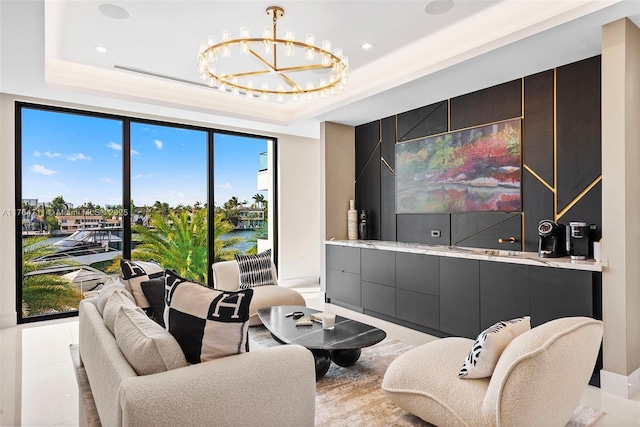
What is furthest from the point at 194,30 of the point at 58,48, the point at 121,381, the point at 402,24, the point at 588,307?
the point at 588,307

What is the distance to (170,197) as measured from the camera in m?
5.68

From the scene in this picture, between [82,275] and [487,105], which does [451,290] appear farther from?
[82,275]

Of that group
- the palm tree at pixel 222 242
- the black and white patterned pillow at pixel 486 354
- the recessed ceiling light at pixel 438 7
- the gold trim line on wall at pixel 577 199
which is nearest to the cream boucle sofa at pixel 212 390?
the black and white patterned pillow at pixel 486 354

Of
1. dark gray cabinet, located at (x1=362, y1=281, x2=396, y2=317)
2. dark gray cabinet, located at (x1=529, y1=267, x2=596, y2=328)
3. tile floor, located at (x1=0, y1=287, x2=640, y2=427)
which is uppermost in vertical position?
dark gray cabinet, located at (x1=529, y1=267, x2=596, y2=328)

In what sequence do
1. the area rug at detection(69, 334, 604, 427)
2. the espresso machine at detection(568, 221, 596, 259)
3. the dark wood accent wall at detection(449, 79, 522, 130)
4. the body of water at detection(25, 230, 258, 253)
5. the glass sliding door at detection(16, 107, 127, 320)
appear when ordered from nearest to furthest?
the area rug at detection(69, 334, 604, 427) → the espresso machine at detection(568, 221, 596, 259) → the dark wood accent wall at detection(449, 79, 522, 130) → the glass sliding door at detection(16, 107, 127, 320) → the body of water at detection(25, 230, 258, 253)

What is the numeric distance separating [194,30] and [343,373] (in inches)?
127

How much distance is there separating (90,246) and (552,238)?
5.35 meters

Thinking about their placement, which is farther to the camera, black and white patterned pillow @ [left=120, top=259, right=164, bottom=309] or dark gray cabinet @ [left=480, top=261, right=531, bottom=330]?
dark gray cabinet @ [left=480, top=261, right=531, bottom=330]

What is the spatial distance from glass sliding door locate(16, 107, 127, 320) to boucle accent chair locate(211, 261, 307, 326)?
5.53ft

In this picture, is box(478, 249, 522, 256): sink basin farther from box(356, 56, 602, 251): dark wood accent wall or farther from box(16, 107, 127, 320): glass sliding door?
box(16, 107, 127, 320): glass sliding door

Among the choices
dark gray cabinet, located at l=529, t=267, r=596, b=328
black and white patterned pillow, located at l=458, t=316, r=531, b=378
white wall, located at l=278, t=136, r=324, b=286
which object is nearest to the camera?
black and white patterned pillow, located at l=458, t=316, r=531, b=378

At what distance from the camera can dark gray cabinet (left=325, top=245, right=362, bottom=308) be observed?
16.9 ft

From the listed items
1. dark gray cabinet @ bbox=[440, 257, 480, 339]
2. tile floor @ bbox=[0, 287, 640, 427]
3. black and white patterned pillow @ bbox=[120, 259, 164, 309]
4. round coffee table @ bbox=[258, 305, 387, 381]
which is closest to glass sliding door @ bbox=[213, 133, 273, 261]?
tile floor @ bbox=[0, 287, 640, 427]

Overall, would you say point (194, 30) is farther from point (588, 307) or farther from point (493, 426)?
point (588, 307)
